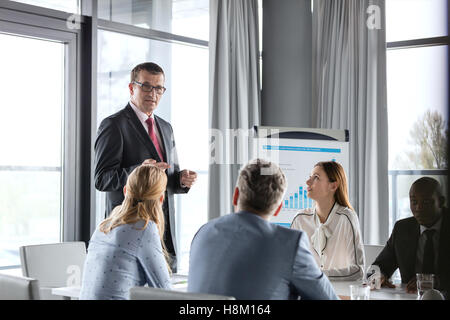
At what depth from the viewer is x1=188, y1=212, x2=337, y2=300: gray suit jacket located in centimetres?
189

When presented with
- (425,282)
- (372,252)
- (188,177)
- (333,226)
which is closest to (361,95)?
(188,177)

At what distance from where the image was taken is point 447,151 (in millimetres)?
4781

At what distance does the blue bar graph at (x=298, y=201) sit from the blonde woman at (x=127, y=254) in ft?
7.01

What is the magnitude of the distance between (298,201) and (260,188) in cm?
253

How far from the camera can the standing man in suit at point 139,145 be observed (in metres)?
4.20

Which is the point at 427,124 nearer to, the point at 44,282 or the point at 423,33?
the point at 423,33

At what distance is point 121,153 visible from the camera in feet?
13.9

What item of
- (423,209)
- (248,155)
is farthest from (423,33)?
(423,209)

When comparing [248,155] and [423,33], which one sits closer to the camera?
[423,33]

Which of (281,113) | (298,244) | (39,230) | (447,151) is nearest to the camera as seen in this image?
(298,244)

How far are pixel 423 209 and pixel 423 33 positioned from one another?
2509 mm

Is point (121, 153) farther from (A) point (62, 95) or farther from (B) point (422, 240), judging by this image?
(B) point (422, 240)

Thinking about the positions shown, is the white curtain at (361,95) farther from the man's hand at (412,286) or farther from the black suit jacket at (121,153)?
the man's hand at (412,286)

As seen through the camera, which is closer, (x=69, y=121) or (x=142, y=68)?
(x=69, y=121)
